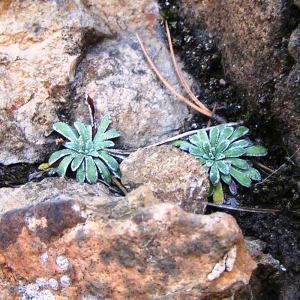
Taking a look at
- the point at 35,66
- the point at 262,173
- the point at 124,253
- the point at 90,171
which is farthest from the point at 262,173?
the point at 35,66

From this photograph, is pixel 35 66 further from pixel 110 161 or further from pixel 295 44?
pixel 295 44

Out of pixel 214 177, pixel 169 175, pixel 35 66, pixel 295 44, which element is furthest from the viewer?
pixel 35 66

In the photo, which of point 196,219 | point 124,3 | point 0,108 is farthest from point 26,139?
point 196,219

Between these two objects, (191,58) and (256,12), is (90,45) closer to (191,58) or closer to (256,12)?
(191,58)

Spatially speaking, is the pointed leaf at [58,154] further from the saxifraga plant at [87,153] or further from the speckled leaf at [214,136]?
the speckled leaf at [214,136]

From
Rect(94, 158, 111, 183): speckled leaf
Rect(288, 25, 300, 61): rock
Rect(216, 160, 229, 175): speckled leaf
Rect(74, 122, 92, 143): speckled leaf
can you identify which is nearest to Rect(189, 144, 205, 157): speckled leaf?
Rect(216, 160, 229, 175): speckled leaf

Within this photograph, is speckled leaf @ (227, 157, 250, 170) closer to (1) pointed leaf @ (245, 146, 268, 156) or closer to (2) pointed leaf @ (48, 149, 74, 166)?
(1) pointed leaf @ (245, 146, 268, 156)

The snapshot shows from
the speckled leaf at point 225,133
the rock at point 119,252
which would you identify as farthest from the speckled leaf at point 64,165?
the speckled leaf at point 225,133
